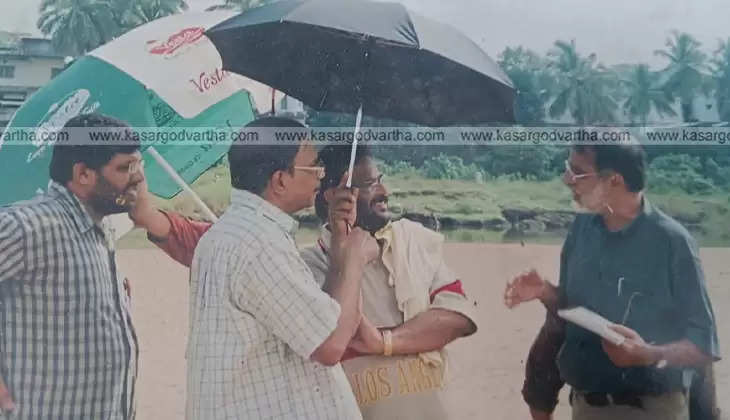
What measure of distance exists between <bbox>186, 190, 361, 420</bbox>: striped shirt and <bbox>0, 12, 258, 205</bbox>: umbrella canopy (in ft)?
0.97

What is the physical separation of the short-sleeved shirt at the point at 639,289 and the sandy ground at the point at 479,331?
6cm

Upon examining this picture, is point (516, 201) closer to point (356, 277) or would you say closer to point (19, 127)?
point (356, 277)

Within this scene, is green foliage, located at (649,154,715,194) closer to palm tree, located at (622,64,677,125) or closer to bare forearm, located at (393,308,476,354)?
palm tree, located at (622,64,677,125)

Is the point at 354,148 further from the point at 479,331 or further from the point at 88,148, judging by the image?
the point at 88,148

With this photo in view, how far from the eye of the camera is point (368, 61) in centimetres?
284

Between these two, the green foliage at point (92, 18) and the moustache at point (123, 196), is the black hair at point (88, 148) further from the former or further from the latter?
the green foliage at point (92, 18)

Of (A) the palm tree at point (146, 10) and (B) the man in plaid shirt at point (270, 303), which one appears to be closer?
(B) the man in plaid shirt at point (270, 303)

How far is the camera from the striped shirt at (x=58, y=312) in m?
2.92

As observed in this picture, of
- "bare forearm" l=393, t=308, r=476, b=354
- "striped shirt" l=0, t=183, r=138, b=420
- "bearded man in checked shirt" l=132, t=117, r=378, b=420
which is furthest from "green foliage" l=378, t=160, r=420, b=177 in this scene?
"striped shirt" l=0, t=183, r=138, b=420

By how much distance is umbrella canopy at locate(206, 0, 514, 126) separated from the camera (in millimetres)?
2797

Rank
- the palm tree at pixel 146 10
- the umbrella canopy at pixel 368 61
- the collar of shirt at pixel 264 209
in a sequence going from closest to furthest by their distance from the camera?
1. the umbrella canopy at pixel 368 61
2. the collar of shirt at pixel 264 209
3. the palm tree at pixel 146 10

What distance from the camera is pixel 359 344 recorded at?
2982mm

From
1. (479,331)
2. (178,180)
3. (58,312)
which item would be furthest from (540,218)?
(58,312)

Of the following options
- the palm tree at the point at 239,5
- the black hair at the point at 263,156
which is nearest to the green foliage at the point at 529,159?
the black hair at the point at 263,156
